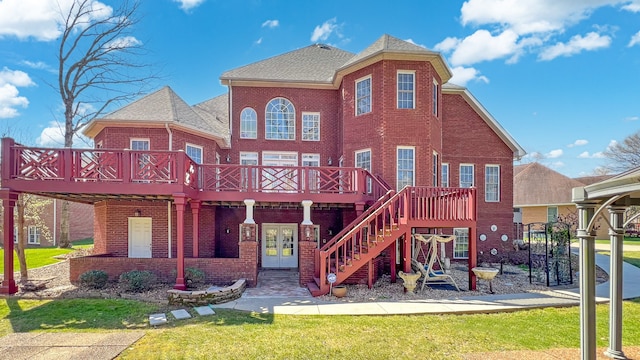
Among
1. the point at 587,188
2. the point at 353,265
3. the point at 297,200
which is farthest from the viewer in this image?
the point at 297,200

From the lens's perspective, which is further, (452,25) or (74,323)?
(452,25)

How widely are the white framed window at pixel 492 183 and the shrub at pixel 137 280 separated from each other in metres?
14.9

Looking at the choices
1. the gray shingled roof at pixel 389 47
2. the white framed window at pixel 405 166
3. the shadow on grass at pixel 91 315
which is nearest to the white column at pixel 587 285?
the shadow on grass at pixel 91 315

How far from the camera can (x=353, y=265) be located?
32.0 feet

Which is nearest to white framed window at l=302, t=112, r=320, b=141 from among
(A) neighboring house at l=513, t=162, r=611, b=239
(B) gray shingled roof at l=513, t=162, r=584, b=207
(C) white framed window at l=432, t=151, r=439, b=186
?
(C) white framed window at l=432, t=151, r=439, b=186

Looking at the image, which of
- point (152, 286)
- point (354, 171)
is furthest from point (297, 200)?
point (152, 286)

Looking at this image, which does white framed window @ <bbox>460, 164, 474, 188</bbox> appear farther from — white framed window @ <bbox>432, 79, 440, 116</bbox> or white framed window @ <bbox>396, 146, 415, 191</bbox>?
white framed window @ <bbox>396, 146, 415, 191</bbox>

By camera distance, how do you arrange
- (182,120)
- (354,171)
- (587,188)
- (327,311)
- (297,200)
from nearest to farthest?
1. (587,188)
2. (327,311)
3. (297,200)
4. (354,171)
5. (182,120)

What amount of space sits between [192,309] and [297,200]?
490 cm

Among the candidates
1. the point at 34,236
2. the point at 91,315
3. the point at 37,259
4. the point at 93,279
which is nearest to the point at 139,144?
the point at 93,279

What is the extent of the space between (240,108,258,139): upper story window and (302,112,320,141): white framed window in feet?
7.39

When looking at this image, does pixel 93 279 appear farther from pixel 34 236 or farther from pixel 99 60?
pixel 34 236

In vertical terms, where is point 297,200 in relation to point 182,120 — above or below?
below

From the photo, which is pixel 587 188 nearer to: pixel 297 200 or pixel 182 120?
pixel 297 200
